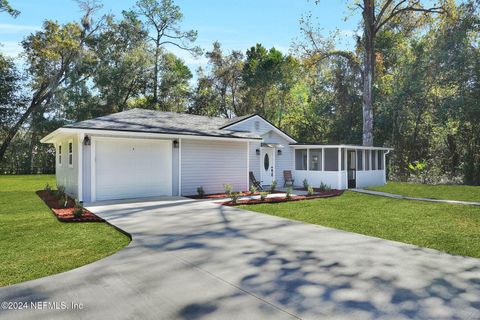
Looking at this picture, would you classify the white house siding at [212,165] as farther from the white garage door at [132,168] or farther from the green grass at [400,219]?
the green grass at [400,219]

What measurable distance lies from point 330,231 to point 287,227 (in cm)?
87

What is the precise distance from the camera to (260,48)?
30688mm

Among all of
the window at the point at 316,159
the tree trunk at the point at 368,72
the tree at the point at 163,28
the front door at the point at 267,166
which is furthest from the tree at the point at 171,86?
the window at the point at 316,159

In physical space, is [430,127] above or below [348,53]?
below

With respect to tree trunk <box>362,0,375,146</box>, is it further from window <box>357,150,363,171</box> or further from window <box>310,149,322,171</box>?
window <box>310,149,322,171</box>

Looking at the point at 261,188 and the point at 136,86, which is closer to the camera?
the point at 261,188

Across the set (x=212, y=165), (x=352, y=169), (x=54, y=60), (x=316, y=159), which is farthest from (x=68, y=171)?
(x=54, y=60)

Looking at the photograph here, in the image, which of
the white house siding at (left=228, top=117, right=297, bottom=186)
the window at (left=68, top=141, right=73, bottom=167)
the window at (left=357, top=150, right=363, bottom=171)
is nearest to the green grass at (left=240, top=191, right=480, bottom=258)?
the window at (left=357, top=150, right=363, bottom=171)

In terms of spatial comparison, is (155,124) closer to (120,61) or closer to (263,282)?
(263,282)

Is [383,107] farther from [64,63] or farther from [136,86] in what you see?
[64,63]

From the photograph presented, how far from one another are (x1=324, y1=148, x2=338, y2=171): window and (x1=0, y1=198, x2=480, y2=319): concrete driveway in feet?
33.1

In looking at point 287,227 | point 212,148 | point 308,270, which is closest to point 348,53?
point 212,148

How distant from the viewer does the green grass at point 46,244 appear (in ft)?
13.6

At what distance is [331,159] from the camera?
52.1 feet
